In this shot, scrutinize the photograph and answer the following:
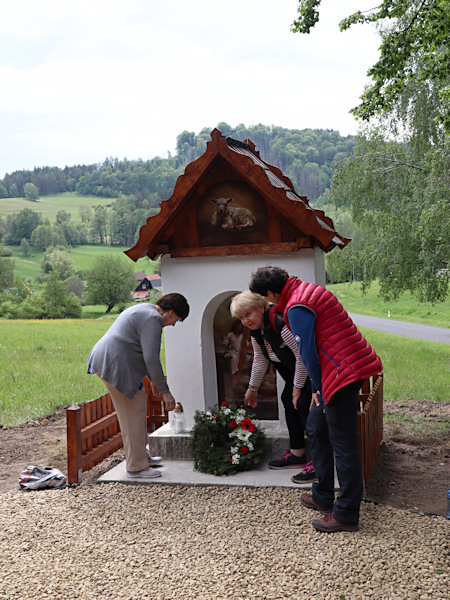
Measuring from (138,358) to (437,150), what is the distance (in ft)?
28.3

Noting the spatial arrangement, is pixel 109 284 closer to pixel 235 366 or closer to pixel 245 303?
pixel 235 366

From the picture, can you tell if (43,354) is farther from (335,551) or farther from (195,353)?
(335,551)

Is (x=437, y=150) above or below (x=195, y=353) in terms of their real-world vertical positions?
above

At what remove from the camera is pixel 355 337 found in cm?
426

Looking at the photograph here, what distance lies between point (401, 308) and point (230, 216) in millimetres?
27074

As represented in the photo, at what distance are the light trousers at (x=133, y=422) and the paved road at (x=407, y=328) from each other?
1653cm

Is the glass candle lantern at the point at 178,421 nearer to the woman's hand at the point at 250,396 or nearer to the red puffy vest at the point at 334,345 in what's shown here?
the woman's hand at the point at 250,396

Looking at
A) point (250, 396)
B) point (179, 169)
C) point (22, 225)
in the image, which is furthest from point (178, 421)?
point (179, 169)

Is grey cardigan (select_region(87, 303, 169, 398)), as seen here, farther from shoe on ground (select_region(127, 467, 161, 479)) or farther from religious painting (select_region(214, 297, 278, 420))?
religious painting (select_region(214, 297, 278, 420))

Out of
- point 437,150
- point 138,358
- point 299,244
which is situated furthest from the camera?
point 437,150

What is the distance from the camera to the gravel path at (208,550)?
371cm

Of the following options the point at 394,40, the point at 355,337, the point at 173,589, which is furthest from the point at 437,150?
the point at 173,589

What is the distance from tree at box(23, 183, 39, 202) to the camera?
113 meters

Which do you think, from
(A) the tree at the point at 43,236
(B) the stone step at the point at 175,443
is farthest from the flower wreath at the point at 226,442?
(A) the tree at the point at 43,236
